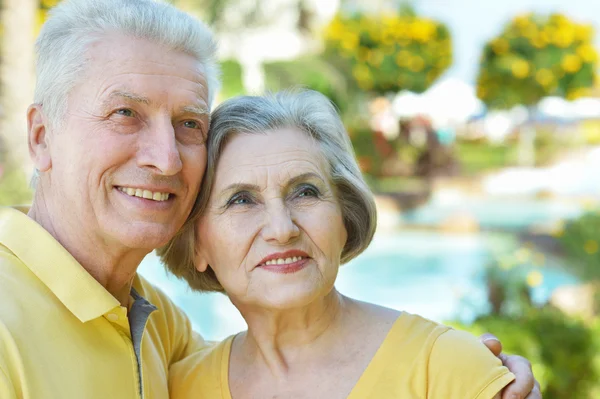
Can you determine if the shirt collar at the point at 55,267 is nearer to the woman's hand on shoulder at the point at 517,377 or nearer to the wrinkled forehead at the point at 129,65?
the wrinkled forehead at the point at 129,65

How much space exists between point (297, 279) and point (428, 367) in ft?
1.33

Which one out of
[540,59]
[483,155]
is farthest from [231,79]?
[483,155]

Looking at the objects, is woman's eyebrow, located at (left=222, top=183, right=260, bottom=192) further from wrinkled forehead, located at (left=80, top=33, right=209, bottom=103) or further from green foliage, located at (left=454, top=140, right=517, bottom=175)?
green foliage, located at (left=454, top=140, right=517, bottom=175)

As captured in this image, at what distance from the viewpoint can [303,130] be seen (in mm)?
2066

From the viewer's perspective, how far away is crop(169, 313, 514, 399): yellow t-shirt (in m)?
1.81

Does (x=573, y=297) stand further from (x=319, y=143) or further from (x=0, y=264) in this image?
(x=0, y=264)

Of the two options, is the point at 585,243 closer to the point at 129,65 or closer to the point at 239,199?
the point at 239,199

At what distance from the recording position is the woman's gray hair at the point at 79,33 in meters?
1.78

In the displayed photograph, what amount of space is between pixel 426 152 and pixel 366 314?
1562cm

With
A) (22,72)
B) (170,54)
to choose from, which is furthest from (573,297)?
(22,72)

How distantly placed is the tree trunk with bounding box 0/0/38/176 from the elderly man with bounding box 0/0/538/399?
7026 millimetres

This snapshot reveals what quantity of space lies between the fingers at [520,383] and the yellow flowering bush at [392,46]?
14628mm

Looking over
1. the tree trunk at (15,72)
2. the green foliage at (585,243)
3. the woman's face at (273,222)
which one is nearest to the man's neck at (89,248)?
the woman's face at (273,222)

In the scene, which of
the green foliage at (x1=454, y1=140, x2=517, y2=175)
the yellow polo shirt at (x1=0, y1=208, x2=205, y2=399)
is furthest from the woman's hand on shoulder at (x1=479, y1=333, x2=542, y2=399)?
the green foliage at (x1=454, y1=140, x2=517, y2=175)
